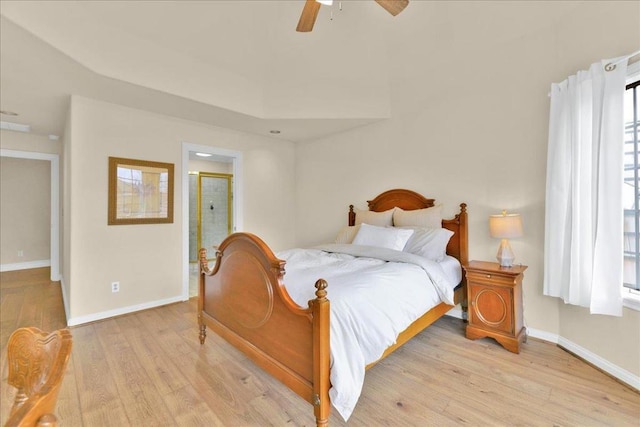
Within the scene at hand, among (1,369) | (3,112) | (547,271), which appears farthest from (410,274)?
(3,112)

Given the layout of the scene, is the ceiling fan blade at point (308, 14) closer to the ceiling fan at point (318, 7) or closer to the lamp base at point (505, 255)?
the ceiling fan at point (318, 7)

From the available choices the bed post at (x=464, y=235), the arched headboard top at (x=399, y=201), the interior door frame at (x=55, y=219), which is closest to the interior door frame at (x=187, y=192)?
the arched headboard top at (x=399, y=201)

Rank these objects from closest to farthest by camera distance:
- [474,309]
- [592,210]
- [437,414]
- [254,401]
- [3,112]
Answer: [437,414]
[254,401]
[592,210]
[474,309]
[3,112]

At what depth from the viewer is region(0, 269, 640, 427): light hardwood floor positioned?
1742 mm

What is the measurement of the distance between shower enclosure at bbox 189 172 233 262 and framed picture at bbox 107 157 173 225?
108 inches

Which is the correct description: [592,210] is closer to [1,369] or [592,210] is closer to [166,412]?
[166,412]

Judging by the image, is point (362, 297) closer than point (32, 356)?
No

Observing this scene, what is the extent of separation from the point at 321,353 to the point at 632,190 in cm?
259

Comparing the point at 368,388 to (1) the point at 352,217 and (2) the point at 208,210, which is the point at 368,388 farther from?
(2) the point at 208,210

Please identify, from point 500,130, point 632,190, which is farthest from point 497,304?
point 500,130

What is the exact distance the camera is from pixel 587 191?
7.27ft

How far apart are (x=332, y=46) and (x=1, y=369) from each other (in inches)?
157

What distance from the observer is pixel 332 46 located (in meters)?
3.11

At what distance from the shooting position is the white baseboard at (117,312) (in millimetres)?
3147
